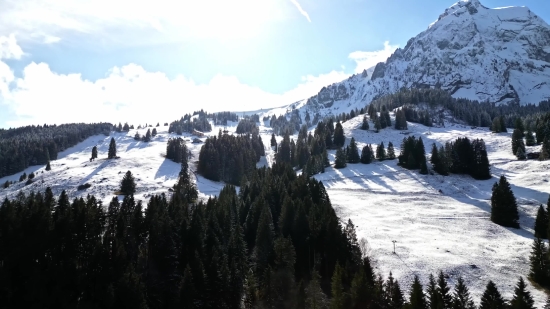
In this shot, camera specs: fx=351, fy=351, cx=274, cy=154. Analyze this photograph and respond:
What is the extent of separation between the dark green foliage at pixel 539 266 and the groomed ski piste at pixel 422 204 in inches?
73.3

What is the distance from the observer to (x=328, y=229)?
60438 mm

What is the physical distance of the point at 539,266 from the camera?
48.1 metres

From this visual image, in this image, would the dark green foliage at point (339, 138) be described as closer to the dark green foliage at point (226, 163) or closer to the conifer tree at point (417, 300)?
the dark green foliage at point (226, 163)

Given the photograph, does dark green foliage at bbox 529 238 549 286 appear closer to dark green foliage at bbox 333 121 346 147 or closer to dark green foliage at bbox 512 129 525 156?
dark green foliage at bbox 512 129 525 156

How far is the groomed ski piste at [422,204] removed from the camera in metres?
52.1

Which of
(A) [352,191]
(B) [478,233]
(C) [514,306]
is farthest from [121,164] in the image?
(C) [514,306]

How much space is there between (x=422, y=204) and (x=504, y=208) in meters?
19.0

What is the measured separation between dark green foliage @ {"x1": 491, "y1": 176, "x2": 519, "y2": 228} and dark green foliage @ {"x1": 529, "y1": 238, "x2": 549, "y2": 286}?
2080 centimetres

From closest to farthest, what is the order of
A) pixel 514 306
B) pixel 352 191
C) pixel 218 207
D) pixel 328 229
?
pixel 514 306 < pixel 328 229 < pixel 218 207 < pixel 352 191

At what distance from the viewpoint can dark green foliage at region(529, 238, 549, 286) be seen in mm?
47594

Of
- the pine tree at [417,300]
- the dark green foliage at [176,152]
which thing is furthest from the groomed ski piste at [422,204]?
the pine tree at [417,300]

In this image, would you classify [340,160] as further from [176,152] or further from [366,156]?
[176,152]

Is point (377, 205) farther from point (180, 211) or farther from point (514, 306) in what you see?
point (514, 306)

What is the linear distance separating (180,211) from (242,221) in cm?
1694
